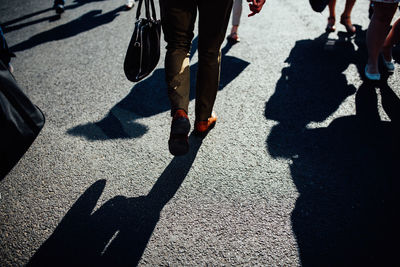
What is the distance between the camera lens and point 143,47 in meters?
1.87

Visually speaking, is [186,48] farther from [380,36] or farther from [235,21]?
[380,36]

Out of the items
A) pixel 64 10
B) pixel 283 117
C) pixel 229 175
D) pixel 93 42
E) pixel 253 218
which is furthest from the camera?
pixel 64 10

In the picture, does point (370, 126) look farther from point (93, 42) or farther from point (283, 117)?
point (93, 42)

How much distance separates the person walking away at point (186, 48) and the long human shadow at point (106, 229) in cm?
42

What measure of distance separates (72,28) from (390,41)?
5010 mm

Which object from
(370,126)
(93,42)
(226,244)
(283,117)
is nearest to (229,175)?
(226,244)

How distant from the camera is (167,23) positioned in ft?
5.43

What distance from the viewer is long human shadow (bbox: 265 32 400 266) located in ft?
5.02

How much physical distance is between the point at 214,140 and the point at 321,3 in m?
2.08

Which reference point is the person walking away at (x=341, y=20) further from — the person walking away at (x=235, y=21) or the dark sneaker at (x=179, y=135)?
the dark sneaker at (x=179, y=135)

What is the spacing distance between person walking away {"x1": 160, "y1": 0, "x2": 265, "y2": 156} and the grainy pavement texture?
→ 441 millimetres

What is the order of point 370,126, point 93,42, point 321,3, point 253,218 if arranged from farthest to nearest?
point 93,42
point 321,3
point 370,126
point 253,218

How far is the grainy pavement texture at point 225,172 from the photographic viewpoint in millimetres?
1567

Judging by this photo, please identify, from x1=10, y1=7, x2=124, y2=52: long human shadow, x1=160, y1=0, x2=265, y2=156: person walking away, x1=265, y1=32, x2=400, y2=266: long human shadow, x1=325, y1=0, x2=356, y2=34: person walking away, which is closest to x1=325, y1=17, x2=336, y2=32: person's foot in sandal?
x1=325, y1=0, x2=356, y2=34: person walking away
